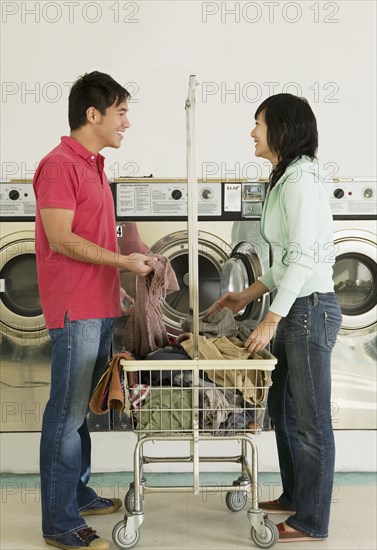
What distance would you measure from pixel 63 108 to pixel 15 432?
5.19 feet

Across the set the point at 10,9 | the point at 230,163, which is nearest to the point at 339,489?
the point at 230,163

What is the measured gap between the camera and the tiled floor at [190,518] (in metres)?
2.70

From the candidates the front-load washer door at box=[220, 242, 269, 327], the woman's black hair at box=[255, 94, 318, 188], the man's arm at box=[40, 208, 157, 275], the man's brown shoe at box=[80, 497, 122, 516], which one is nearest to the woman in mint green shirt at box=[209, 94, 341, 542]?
the woman's black hair at box=[255, 94, 318, 188]

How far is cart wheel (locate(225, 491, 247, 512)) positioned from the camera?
3.00m

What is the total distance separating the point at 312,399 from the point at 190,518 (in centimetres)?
76

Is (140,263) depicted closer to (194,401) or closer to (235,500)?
(194,401)

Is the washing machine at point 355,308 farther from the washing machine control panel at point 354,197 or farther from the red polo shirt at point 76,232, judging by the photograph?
the red polo shirt at point 76,232

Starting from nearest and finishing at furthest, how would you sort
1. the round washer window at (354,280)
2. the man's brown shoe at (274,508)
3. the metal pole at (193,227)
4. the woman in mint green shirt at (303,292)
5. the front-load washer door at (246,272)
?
the metal pole at (193,227), the woman in mint green shirt at (303,292), the man's brown shoe at (274,508), the front-load washer door at (246,272), the round washer window at (354,280)

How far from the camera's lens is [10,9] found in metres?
3.72

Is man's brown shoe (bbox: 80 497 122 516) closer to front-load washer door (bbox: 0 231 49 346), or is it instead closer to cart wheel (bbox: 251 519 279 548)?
cart wheel (bbox: 251 519 279 548)

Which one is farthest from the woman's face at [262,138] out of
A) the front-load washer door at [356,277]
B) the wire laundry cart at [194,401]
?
the front-load washer door at [356,277]

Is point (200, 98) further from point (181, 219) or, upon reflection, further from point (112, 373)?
point (112, 373)

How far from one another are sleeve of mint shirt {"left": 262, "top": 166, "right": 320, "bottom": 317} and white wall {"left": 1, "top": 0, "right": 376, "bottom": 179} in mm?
1245

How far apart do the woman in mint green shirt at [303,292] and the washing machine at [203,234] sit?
2.69 feet
